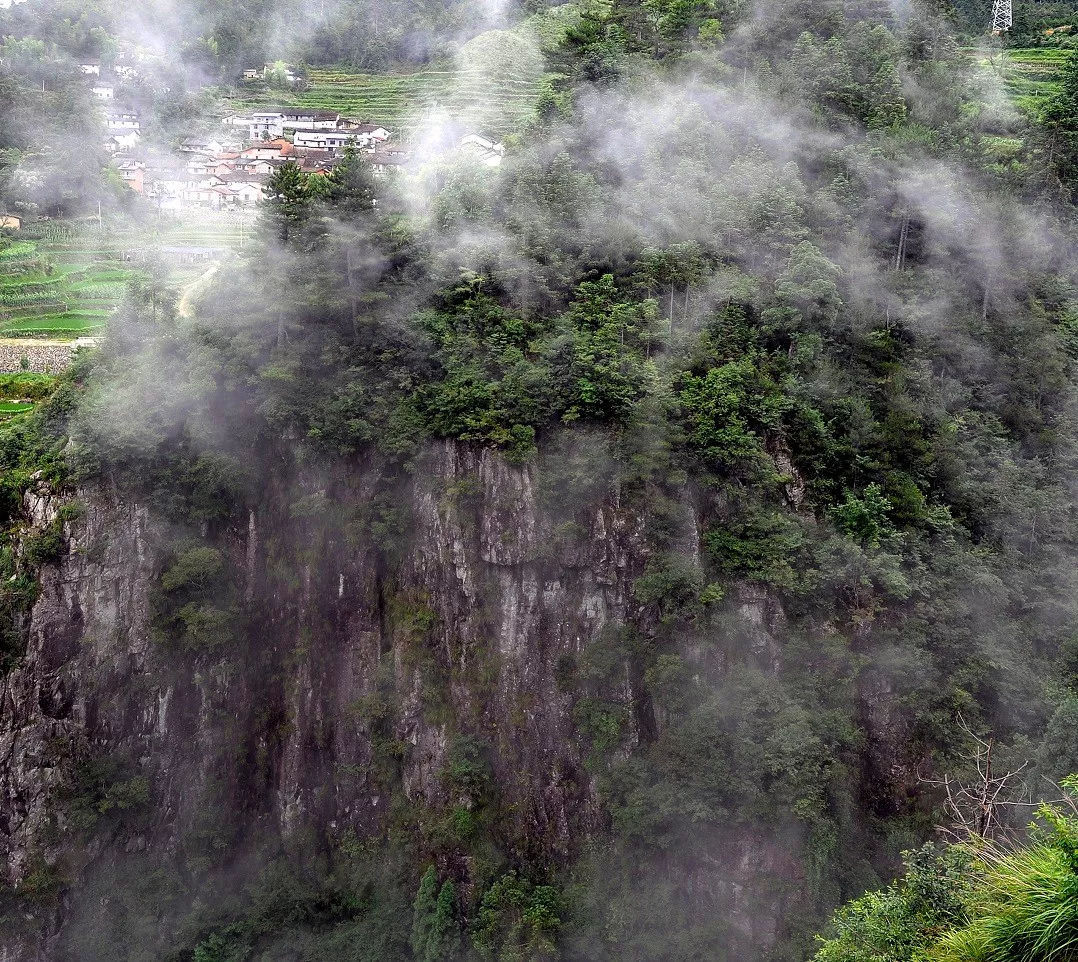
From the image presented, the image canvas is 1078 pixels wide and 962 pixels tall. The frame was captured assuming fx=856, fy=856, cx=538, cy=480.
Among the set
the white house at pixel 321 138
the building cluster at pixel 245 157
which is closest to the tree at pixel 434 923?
the building cluster at pixel 245 157

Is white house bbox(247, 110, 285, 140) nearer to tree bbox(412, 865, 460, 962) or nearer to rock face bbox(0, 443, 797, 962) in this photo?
rock face bbox(0, 443, 797, 962)

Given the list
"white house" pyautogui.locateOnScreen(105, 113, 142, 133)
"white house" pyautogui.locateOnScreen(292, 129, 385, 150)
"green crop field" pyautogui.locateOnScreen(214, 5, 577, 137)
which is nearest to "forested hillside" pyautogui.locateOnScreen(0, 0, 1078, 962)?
"green crop field" pyautogui.locateOnScreen(214, 5, 577, 137)

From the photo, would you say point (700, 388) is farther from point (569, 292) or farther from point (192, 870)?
point (192, 870)

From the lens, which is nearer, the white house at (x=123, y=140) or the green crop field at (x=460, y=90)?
the green crop field at (x=460, y=90)

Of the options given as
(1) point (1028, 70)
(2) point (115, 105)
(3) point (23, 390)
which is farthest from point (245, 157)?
(1) point (1028, 70)

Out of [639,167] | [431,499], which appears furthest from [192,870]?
[639,167]

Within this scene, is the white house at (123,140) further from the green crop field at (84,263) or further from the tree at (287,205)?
the tree at (287,205)
